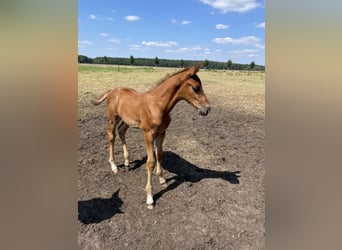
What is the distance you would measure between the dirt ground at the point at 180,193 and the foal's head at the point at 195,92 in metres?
1.22

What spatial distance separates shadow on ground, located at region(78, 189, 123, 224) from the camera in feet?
9.88

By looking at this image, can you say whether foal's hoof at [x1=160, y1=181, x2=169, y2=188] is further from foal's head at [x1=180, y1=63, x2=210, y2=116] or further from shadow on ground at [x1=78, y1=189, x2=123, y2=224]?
foal's head at [x1=180, y1=63, x2=210, y2=116]

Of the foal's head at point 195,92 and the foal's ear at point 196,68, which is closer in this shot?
the foal's ear at point 196,68

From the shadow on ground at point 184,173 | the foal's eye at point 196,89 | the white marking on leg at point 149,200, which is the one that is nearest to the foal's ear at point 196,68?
the foal's eye at point 196,89

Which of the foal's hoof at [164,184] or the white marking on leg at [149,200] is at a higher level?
the foal's hoof at [164,184]

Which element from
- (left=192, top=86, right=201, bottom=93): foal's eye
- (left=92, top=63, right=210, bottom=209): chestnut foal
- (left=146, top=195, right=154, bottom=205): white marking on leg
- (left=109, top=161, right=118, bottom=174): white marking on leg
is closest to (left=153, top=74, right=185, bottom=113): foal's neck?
(left=92, top=63, right=210, bottom=209): chestnut foal

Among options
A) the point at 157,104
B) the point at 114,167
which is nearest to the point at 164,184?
the point at 114,167

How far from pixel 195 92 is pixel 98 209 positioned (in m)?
1.77

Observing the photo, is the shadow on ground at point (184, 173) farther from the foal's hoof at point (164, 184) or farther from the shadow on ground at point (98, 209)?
the shadow on ground at point (98, 209)

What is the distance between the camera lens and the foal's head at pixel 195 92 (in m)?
2.96

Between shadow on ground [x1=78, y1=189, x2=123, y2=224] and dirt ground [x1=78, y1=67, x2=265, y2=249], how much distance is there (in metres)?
0.01
